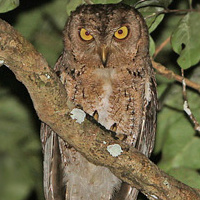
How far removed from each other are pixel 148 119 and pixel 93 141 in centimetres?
106

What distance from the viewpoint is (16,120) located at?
12.0 feet

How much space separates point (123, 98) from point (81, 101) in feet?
1.06

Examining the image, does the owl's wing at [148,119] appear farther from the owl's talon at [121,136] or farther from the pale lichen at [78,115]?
the pale lichen at [78,115]

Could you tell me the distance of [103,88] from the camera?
2.82m

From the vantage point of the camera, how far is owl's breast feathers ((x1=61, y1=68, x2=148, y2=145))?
2.81 metres

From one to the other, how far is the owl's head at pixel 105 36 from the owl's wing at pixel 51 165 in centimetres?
63

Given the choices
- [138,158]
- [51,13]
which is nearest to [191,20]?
[138,158]

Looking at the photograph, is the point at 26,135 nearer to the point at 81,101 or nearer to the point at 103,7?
the point at 81,101

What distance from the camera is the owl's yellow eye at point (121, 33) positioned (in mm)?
2874

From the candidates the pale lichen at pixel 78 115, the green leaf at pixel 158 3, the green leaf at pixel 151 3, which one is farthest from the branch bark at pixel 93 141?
the green leaf at pixel 158 3

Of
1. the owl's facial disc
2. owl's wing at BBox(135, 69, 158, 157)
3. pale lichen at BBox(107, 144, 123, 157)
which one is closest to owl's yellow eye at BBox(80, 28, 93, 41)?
the owl's facial disc

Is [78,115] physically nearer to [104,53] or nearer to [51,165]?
[104,53]

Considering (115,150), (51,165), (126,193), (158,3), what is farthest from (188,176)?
(158,3)

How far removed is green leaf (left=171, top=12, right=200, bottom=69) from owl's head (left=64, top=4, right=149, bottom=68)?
0.33 metres
